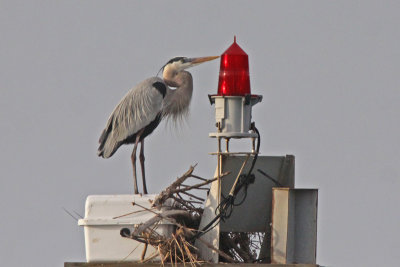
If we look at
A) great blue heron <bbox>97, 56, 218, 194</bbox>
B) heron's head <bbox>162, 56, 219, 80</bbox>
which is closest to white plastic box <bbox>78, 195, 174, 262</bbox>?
great blue heron <bbox>97, 56, 218, 194</bbox>

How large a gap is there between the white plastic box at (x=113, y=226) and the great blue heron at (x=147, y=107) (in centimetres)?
288

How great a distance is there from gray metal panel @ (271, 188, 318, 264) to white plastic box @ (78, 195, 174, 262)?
1154 millimetres

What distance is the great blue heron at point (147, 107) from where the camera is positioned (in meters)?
16.8

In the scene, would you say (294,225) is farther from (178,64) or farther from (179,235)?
(178,64)

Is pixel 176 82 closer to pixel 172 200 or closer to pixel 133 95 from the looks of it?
pixel 133 95

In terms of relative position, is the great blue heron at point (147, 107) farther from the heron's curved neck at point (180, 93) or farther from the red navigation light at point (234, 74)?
the red navigation light at point (234, 74)

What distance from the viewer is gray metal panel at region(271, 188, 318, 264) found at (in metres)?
13.2

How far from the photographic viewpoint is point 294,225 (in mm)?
13359

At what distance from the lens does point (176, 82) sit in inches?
687

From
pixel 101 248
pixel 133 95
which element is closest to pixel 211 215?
pixel 101 248

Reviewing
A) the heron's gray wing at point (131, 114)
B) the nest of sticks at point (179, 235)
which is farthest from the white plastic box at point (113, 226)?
the heron's gray wing at point (131, 114)

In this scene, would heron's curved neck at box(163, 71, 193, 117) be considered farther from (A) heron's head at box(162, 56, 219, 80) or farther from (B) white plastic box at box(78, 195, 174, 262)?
(B) white plastic box at box(78, 195, 174, 262)

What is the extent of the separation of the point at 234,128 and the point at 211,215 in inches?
38.6

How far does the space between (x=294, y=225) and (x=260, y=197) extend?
703 millimetres
